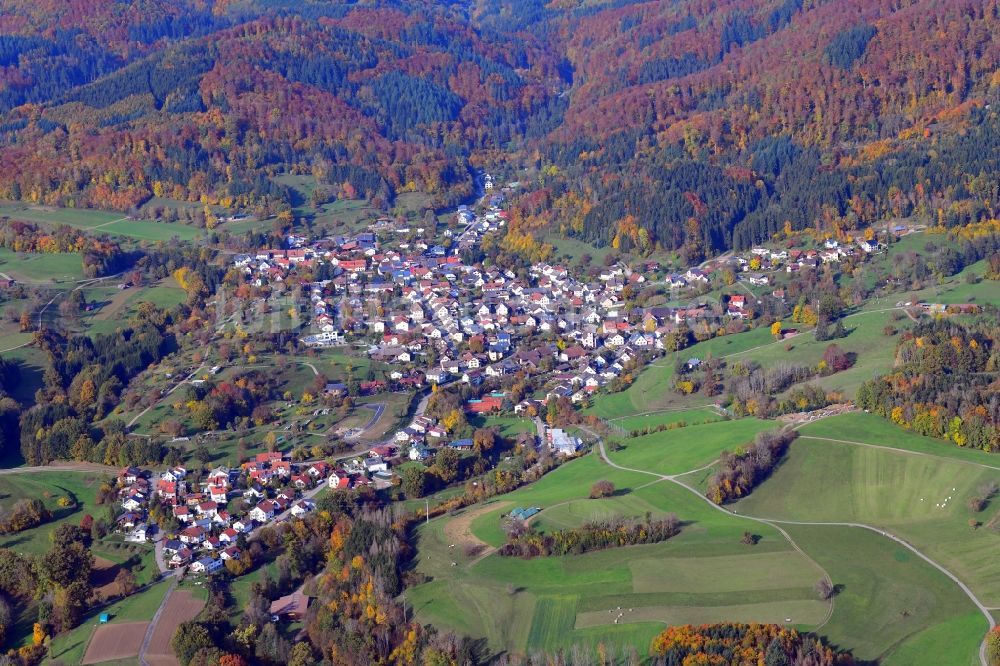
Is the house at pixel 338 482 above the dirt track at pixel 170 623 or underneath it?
above

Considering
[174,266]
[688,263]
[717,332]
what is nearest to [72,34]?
[174,266]

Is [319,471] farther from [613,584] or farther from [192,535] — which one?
[613,584]

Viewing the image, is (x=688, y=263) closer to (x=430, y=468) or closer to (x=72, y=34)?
(x=430, y=468)

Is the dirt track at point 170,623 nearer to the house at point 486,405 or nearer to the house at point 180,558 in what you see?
the house at point 180,558

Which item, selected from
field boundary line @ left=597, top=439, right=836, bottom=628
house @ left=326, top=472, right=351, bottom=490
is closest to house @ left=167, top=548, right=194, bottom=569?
house @ left=326, top=472, right=351, bottom=490

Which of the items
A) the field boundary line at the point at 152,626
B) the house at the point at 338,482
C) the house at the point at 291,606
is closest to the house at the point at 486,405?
the house at the point at 338,482

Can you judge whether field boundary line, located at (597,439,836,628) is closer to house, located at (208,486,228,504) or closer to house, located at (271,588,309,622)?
house, located at (271,588,309,622)
